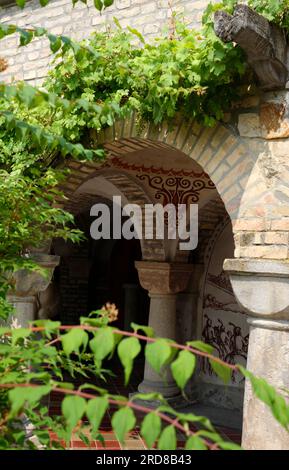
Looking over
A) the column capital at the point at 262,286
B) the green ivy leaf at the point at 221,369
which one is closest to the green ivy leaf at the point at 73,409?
the green ivy leaf at the point at 221,369

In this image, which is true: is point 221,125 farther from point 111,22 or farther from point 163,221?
point 163,221

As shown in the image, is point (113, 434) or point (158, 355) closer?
point (158, 355)

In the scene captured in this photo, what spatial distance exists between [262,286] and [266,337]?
318mm

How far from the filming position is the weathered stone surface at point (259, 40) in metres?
2.91

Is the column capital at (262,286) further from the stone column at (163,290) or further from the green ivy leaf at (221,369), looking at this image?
the stone column at (163,290)

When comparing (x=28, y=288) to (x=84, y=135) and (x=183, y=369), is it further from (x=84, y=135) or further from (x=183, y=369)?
(x=183, y=369)

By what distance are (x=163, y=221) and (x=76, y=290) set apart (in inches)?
157

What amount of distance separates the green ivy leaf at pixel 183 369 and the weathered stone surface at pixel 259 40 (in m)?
2.27

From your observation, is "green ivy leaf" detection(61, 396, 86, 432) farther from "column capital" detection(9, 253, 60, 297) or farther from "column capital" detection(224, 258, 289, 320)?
"column capital" detection(9, 253, 60, 297)

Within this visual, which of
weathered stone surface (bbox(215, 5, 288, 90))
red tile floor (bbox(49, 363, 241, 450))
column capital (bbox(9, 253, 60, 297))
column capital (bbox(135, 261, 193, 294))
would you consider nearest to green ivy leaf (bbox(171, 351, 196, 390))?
weathered stone surface (bbox(215, 5, 288, 90))

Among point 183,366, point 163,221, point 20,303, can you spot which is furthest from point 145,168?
point 183,366

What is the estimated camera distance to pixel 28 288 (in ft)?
15.9

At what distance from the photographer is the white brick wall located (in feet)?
15.0

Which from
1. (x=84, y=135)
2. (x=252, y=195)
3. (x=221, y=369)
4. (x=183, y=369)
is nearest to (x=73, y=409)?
(x=183, y=369)
